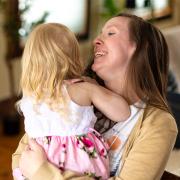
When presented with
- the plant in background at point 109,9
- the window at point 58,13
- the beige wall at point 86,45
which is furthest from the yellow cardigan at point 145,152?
the plant in background at point 109,9

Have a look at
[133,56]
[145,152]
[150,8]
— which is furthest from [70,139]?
[150,8]

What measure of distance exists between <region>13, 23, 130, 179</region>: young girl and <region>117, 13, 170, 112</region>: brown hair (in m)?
0.10

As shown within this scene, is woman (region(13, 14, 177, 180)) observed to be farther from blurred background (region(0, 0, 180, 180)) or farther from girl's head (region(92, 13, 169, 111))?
blurred background (region(0, 0, 180, 180))

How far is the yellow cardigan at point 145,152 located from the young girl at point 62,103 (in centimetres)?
4

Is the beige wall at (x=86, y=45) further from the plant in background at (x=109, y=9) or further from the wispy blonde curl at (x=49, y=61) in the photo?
the wispy blonde curl at (x=49, y=61)

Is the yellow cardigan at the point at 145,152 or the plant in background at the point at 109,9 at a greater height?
the yellow cardigan at the point at 145,152

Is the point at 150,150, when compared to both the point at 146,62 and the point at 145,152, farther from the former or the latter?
the point at 146,62

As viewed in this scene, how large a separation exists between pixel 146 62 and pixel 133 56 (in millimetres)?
42

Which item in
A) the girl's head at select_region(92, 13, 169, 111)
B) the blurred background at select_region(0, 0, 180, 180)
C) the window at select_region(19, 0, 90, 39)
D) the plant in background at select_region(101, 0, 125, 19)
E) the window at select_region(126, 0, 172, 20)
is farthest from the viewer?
the window at select_region(126, 0, 172, 20)

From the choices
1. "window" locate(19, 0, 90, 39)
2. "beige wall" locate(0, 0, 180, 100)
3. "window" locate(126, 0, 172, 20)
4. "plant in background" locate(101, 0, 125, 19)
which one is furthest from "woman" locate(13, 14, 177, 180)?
"window" locate(126, 0, 172, 20)

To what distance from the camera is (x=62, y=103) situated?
1.14 metres

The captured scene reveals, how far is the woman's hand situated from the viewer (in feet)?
3.72

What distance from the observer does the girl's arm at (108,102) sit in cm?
116

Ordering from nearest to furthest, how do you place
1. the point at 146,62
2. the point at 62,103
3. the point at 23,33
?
1. the point at 62,103
2. the point at 146,62
3. the point at 23,33
